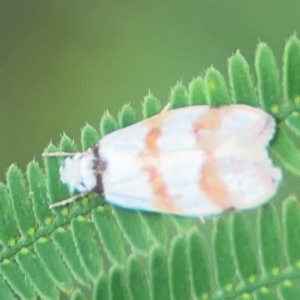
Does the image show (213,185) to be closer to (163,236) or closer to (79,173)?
(163,236)

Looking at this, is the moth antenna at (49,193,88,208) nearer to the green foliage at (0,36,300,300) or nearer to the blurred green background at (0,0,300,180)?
the green foliage at (0,36,300,300)

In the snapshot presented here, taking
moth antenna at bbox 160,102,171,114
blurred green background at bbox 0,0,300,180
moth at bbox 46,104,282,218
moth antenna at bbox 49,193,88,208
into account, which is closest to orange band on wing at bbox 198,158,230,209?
moth at bbox 46,104,282,218

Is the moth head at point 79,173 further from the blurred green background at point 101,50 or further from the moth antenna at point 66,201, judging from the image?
the blurred green background at point 101,50

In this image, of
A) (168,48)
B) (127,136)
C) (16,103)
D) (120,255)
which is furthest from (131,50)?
(120,255)

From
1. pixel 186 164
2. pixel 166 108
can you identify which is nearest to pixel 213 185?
pixel 186 164

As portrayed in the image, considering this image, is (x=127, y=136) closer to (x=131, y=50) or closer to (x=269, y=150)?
(x=269, y=150)
